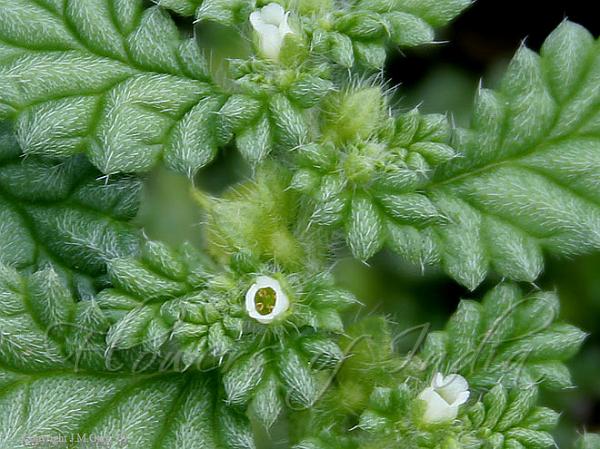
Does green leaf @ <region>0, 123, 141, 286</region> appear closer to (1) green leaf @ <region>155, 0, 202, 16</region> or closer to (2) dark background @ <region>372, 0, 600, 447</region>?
(1) green leaf @ <region>155, 0, 202, 16</region>

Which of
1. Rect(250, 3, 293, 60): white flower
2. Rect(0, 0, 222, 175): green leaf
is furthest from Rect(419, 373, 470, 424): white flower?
Rect(250, 3, 293, 60): white flower

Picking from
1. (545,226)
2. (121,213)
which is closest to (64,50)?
(121,213)

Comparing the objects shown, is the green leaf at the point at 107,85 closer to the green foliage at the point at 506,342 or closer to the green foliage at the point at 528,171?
the green foliage at the point at 528,171

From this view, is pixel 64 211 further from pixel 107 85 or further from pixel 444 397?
pixel 444 397

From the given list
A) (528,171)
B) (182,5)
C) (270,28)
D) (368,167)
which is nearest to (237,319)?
(368,167)

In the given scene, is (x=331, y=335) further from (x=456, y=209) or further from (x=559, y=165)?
(x=559, y=165)

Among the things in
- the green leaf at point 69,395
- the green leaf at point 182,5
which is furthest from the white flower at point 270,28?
the green leaf at point 69,395
